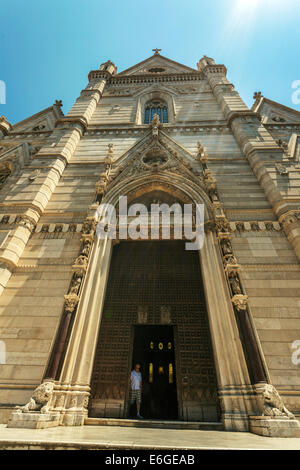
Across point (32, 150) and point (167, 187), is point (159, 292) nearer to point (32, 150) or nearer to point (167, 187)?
point (167, 187)

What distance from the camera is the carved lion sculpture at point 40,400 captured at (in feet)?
15.0

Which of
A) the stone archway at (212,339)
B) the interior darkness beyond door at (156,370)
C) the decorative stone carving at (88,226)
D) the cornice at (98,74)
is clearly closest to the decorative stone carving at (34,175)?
the decorative stone carving at (88,226)

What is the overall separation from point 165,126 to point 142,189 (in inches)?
233

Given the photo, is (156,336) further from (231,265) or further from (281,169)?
(281,169)

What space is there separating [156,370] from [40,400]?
17.2ft

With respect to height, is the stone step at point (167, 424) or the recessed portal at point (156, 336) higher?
the recessed portal at point (156, 336)

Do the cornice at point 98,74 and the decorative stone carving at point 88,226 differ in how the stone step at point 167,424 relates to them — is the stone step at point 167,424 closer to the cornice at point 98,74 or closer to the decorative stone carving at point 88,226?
the decorative stone carving at point 88,226

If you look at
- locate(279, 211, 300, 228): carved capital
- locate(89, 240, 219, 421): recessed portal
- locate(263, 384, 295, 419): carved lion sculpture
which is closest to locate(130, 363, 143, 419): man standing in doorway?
locate(89, 240, 219, 421): recessed portal

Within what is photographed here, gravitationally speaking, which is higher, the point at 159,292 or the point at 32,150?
the point at 32,150

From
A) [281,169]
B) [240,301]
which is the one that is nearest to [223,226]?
[240,301]

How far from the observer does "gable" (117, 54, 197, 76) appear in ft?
69.9

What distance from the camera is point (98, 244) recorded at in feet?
26.1

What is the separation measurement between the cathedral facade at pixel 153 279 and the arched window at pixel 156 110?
14.6 ft
